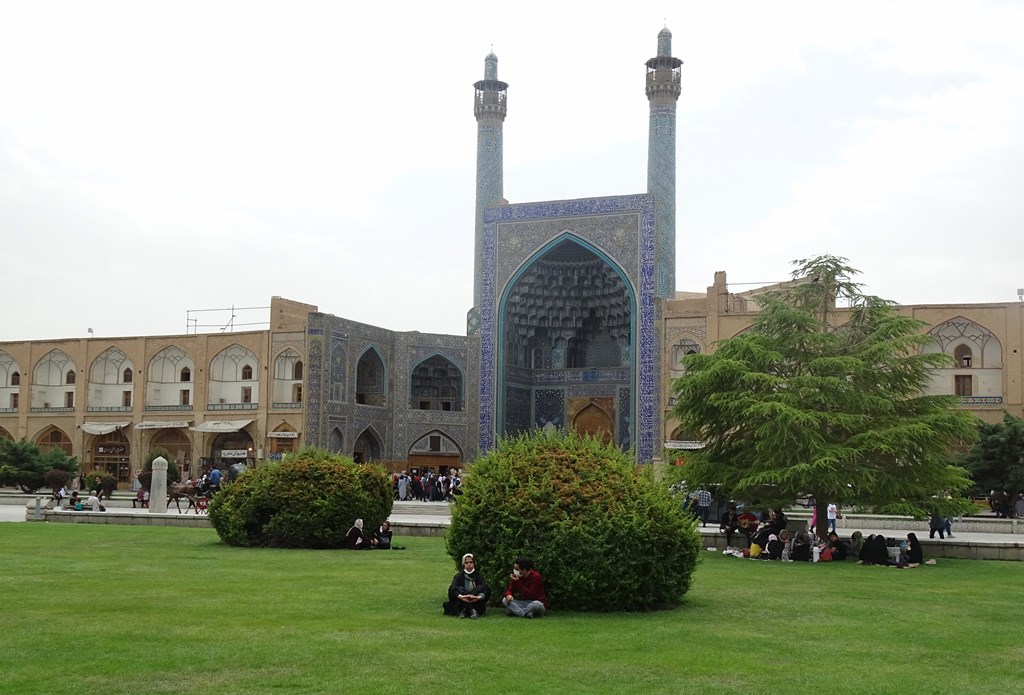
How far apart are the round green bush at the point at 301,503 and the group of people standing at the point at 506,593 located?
6.45 m

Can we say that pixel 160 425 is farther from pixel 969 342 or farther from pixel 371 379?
pixel 969 342

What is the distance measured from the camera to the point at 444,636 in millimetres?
7699

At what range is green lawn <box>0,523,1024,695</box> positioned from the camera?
622cm

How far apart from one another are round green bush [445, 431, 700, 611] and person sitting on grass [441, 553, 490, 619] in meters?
0.52

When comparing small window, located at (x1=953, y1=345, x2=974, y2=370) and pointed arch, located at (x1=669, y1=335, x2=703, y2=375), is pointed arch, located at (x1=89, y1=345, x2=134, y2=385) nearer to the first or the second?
pointed arch, located at (x1=669, y1=335, x2=703, y2=375)

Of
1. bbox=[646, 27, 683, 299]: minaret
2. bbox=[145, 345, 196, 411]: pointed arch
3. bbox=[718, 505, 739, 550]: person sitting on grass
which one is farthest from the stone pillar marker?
bbox=[646, 27, 683, 299]: minaret

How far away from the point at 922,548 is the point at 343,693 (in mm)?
11753

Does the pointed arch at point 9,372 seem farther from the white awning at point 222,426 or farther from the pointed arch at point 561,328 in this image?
the pointed arch at point 561,328

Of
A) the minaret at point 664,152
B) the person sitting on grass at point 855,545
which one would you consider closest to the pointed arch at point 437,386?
the minaret at point 664,152

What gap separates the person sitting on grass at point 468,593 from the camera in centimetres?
871

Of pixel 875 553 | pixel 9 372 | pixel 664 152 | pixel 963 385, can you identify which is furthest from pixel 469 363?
pixel 875 553

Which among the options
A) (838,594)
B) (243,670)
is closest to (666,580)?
(838,594)

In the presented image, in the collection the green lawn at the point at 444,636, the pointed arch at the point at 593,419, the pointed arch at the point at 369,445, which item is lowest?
the green lawn at the point at 444,636

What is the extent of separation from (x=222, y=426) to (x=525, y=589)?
1135 inches
